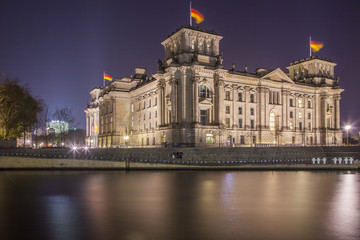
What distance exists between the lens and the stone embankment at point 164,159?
177 ft

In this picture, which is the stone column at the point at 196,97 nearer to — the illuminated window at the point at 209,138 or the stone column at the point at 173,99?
the illuminated window at the point at 209,138

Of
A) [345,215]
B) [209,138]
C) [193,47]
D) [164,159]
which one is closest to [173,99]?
[209,138]

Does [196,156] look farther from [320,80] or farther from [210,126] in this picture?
[320,80]

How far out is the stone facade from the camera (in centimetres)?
7606

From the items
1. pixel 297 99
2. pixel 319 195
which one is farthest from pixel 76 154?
pixel 297 99

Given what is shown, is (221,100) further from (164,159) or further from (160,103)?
(164,159)

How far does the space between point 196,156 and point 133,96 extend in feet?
169

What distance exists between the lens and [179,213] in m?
19.6

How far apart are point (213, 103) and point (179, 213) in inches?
2353

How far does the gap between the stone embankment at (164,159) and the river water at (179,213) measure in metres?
23.3

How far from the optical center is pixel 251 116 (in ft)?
286

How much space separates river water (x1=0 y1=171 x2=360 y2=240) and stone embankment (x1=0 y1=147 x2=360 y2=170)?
23263 mm

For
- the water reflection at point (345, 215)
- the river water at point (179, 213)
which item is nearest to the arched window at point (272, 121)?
the river water at point (179, 213)

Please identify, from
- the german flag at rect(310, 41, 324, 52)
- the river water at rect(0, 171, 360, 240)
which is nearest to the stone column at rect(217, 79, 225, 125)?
the german flag at rect(310, 41, 324, 52)
